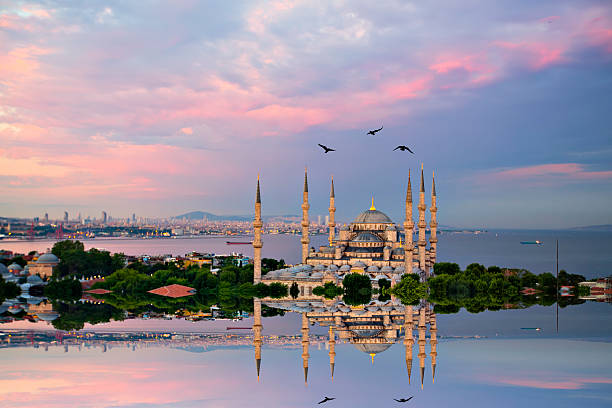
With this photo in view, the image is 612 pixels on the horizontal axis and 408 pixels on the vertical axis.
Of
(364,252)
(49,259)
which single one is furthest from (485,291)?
(49,259)

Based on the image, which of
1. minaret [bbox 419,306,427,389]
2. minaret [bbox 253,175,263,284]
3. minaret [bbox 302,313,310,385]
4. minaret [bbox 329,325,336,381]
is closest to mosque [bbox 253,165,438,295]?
minaret [bbox 253,175,263,284]

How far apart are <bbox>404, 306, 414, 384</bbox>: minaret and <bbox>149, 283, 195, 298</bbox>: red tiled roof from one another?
17.8 m

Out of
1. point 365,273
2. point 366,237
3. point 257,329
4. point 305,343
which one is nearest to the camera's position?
point 305,343

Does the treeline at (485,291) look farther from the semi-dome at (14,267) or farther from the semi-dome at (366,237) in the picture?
the semi-dome at (14,267)

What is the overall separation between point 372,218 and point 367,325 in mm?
29668

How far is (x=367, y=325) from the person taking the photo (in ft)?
93.8

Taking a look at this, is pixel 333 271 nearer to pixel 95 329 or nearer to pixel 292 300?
pixel 292 300

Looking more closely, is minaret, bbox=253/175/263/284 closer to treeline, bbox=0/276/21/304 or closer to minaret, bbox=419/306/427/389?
minaret, bbox=419/306/427/389

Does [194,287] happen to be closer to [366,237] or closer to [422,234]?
[366,237]

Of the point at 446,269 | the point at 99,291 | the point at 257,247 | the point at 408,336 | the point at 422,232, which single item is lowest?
the point at 99,291

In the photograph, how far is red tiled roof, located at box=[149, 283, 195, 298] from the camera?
43737 millimetres

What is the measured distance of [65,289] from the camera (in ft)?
144

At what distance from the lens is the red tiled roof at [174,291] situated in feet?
143

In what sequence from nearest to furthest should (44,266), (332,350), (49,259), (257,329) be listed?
(332,350)
(257,329)
(44,266)
(49,259)
